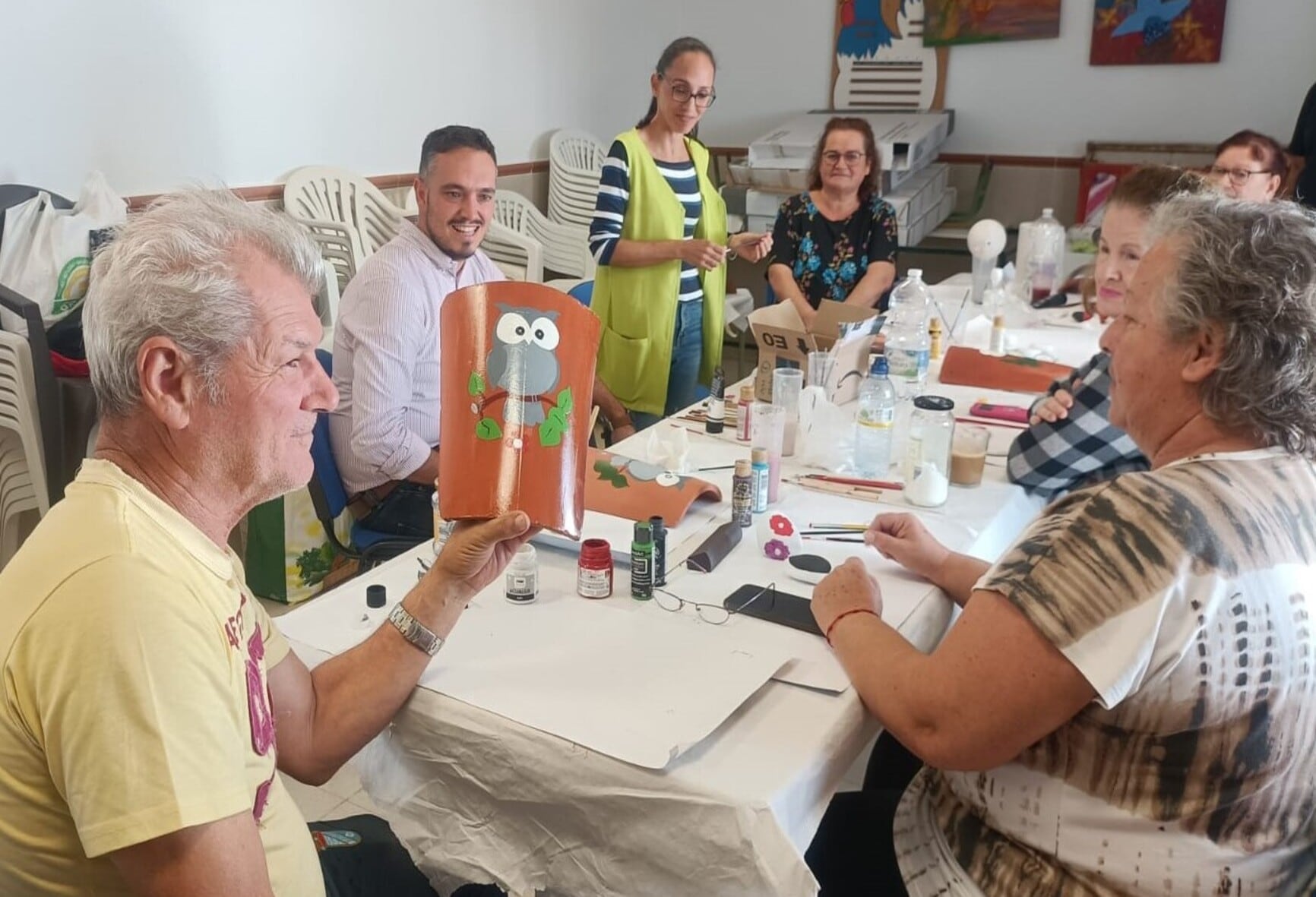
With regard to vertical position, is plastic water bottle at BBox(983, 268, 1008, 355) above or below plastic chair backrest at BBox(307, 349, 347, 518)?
above

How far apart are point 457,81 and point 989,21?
2.72 meters

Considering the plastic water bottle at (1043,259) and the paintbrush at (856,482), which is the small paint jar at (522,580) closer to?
the paintbrush at (856,482)

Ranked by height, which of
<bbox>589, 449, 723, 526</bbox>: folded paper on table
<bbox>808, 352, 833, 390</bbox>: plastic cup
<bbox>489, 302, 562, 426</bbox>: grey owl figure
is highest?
<bbox>489, 302, 562, 426</bbox>: grey owl figure

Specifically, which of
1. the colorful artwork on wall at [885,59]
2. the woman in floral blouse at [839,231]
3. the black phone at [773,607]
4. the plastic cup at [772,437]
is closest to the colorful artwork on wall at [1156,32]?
the colorful artwork on wall at [885,59]

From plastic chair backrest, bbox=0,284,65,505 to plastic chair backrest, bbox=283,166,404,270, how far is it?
1317mm

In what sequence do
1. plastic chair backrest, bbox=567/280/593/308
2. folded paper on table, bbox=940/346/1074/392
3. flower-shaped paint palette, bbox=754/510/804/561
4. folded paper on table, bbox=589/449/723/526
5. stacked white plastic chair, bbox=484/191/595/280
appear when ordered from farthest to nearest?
stacked white plastic chair, bbox=484/191/595/280, plastic chair backrest, bbox=567/280/593/308, folded paper on table, bbox=940/346/1074/392, folded paper on table, bbox=589/449/723/526, flower-shaped paint palette, bbox=754/510/804/561

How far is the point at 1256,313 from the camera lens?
3.48 feet

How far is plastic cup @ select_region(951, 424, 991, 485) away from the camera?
6.38 ft

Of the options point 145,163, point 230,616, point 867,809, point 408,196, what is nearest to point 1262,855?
point 867,809

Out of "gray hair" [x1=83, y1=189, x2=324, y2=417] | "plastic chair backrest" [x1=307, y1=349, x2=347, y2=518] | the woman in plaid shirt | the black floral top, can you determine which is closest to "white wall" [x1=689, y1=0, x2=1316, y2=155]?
the black floral top

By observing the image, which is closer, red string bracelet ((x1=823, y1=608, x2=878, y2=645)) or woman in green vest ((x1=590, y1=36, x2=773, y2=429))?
red string bracelet ((x1=823, y1=608, x2=878, y2=645))

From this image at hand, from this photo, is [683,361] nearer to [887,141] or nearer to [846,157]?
[846,157]

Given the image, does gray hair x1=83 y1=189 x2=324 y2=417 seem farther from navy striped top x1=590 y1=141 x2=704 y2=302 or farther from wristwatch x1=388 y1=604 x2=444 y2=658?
navy striped top x1=590 y1=141 x2=704 y2=302

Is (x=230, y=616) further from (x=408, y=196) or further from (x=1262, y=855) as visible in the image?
(x=408, y=196)
